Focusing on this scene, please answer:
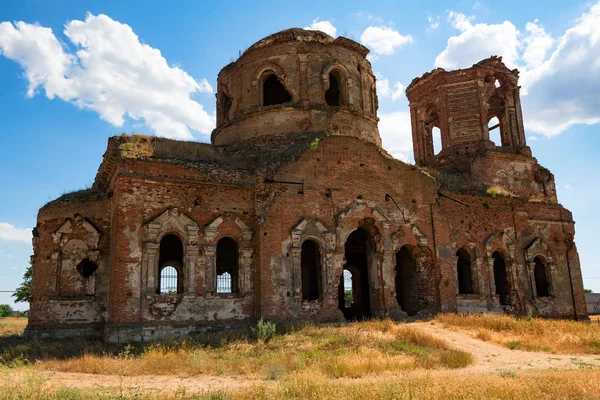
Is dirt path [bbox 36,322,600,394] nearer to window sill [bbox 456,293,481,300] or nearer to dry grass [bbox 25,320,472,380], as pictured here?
dry grass [bbox 25,320,472,380]

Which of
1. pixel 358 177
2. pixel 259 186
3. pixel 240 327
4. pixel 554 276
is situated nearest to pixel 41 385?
pixel 240 327

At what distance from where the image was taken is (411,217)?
57.2ft

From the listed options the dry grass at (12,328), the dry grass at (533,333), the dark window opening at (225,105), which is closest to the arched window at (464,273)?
the dry grass at (533,333)

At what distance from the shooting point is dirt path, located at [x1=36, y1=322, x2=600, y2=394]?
8.24 m

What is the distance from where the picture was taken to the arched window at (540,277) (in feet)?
69.5

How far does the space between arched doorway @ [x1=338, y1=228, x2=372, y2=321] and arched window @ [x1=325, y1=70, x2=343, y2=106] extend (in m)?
5.30

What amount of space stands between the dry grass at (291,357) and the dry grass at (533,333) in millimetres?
2284

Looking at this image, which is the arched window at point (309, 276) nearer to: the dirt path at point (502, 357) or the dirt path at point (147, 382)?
the dirt path at point (502, 357)

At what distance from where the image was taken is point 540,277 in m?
21.4

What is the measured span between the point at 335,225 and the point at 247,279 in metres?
3.19

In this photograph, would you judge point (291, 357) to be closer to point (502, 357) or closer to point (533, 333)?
point (502, 357)

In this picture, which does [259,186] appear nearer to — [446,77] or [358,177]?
[358,177]

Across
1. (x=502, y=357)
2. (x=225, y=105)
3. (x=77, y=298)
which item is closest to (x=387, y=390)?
(x=502, y=357)

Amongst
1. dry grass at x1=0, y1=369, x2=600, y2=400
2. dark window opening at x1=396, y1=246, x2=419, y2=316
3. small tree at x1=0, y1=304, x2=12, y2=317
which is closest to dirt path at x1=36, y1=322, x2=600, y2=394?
dry grass at x1=0, y1=369, x2=600, y2=400
